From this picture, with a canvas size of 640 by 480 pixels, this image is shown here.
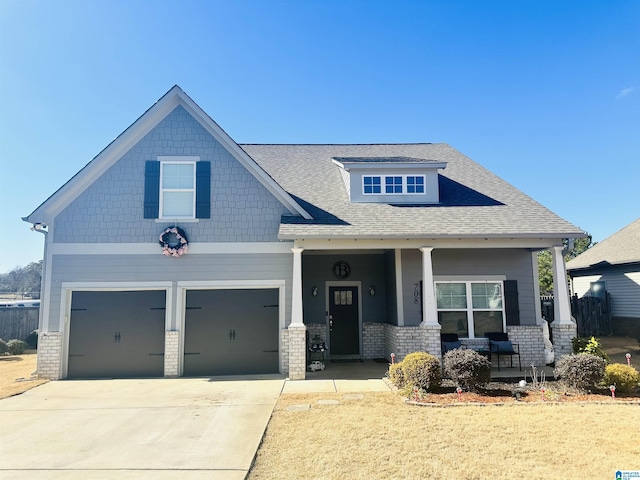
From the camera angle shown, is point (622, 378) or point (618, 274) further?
point (618, 274)

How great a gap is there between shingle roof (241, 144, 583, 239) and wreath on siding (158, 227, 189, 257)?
8.95 feet

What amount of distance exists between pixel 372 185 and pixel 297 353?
5679mm

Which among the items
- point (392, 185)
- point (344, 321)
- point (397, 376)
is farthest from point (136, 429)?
point (392, 185)

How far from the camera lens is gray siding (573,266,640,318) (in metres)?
16.4

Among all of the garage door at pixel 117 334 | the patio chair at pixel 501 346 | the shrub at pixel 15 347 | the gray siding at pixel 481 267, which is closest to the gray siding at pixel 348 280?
the gray siding at pixel 481 267

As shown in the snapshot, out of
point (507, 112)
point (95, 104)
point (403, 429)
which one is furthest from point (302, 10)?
point (403, 429)

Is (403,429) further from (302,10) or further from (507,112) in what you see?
(507,112)

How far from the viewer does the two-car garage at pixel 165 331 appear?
425 inches

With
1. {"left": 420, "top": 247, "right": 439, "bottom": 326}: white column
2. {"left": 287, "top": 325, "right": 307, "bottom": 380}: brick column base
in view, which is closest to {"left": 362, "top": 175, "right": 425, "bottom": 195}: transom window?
{"left": 420, "top": 247, "right": 439, "bottom": 326}: white column

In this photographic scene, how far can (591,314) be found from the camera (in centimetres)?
1762

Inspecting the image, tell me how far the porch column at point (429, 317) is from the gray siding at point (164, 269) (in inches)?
140

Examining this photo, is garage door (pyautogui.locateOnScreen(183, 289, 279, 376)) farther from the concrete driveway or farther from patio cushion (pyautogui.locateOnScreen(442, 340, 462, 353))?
patio cushion (pyautogui.locateOnScreen(442, 340, 462, 353))

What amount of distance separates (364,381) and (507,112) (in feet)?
36.1

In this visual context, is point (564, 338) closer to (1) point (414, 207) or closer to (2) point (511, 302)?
(2) point (511, 302)
